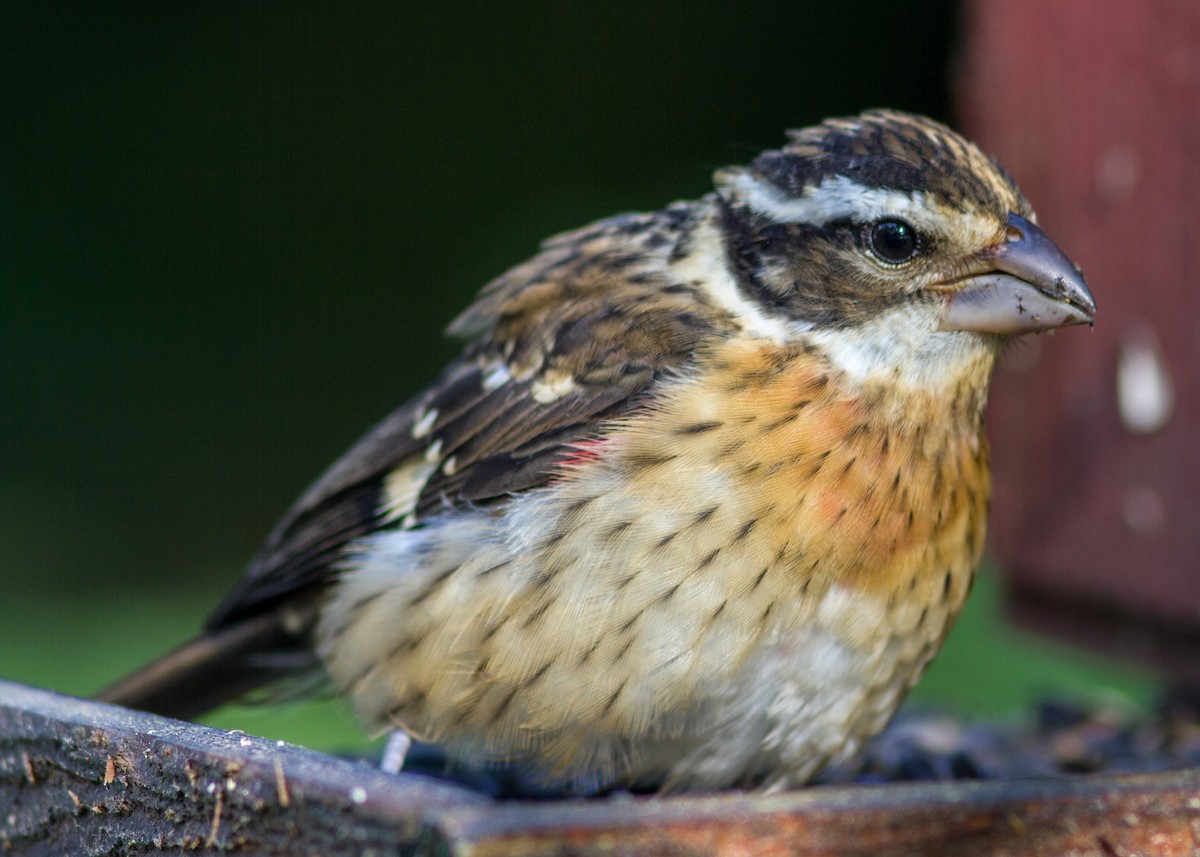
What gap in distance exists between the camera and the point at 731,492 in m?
2.16

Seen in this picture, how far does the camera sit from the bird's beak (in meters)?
2.18

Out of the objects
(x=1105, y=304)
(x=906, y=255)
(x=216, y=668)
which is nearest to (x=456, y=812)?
(x=906, y=255)

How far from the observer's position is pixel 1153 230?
2900mm

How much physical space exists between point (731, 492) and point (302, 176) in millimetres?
6297

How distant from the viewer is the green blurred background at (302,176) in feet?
24.0

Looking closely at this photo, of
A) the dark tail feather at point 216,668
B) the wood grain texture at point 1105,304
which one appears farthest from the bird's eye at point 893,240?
the dark tail feather at point 216,668

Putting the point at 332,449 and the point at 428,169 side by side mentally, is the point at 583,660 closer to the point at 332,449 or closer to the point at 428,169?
the point at 332,449

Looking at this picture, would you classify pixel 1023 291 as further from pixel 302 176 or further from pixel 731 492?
pixel 302 176

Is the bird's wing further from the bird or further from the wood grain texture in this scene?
the wood grain texture

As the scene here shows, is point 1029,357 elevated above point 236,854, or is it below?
above

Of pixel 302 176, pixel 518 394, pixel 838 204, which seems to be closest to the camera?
pixel 838 204

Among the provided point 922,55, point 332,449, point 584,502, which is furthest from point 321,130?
point 584,502

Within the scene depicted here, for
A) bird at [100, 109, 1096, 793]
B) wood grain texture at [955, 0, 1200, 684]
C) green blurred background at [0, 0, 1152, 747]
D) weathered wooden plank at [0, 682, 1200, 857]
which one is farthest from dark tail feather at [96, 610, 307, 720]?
green blurred background at [0, 0, 1152, 747]

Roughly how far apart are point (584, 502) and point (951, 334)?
60 centimetres
